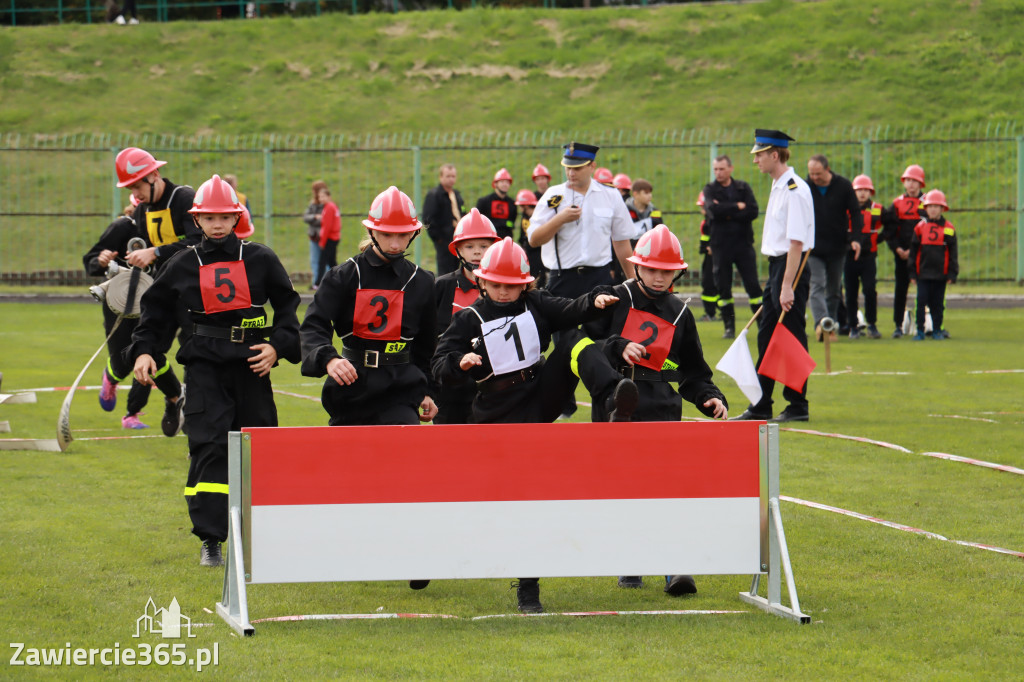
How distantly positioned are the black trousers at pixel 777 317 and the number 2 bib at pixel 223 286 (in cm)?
519

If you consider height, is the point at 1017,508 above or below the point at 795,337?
below

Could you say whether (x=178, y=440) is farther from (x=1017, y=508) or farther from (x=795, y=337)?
(x=1017, y=508)

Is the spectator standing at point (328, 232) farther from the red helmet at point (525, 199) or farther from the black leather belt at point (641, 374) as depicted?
the black leather belt at point (641, 374)

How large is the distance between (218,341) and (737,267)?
411 inches

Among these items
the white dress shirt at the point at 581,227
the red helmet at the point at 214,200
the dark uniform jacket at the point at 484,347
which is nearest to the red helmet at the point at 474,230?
the dark uniform jacket at the point at 484,347

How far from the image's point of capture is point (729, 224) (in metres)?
17.0

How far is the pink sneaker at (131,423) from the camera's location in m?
10.9

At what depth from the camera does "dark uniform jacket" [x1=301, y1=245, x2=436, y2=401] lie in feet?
21.4

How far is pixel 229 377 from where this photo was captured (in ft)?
22.5

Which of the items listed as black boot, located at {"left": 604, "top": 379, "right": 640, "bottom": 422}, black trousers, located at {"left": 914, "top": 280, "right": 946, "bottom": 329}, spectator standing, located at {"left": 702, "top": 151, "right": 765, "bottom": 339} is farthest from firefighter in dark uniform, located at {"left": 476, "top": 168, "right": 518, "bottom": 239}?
black boot, located at {"left": 604, "top": 379, "right": 640, "bottom": 422}

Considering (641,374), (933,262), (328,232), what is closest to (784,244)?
(641,374)

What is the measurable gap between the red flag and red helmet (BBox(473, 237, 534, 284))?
4270 millimetres

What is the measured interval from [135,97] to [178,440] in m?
32.3

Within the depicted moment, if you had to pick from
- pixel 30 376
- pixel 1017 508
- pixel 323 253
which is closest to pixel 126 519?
pixel 1017 508
